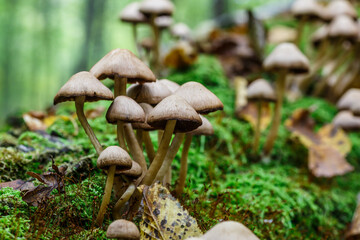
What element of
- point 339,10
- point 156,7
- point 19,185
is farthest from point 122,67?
point 339,10

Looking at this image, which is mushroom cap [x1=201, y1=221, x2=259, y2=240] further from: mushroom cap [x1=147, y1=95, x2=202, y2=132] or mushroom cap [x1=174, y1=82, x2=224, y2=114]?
mushroom cap [x1=174, y1=82, x2=224, y2=114]

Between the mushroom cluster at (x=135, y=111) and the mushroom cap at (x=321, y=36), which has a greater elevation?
the mushroom cap at (x=321, y=36)

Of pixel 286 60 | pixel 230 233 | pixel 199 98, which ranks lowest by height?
pixel 230 233

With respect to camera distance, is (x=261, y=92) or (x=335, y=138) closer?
(x=261, y=92)

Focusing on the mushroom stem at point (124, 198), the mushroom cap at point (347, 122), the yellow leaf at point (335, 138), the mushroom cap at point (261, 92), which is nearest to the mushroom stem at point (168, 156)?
the mushroom stem at point (124, 198)

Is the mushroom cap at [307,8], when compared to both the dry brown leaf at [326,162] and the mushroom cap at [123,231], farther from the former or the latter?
the mushroom cap at [123,231]

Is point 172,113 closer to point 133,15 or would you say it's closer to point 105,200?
point 105,200
